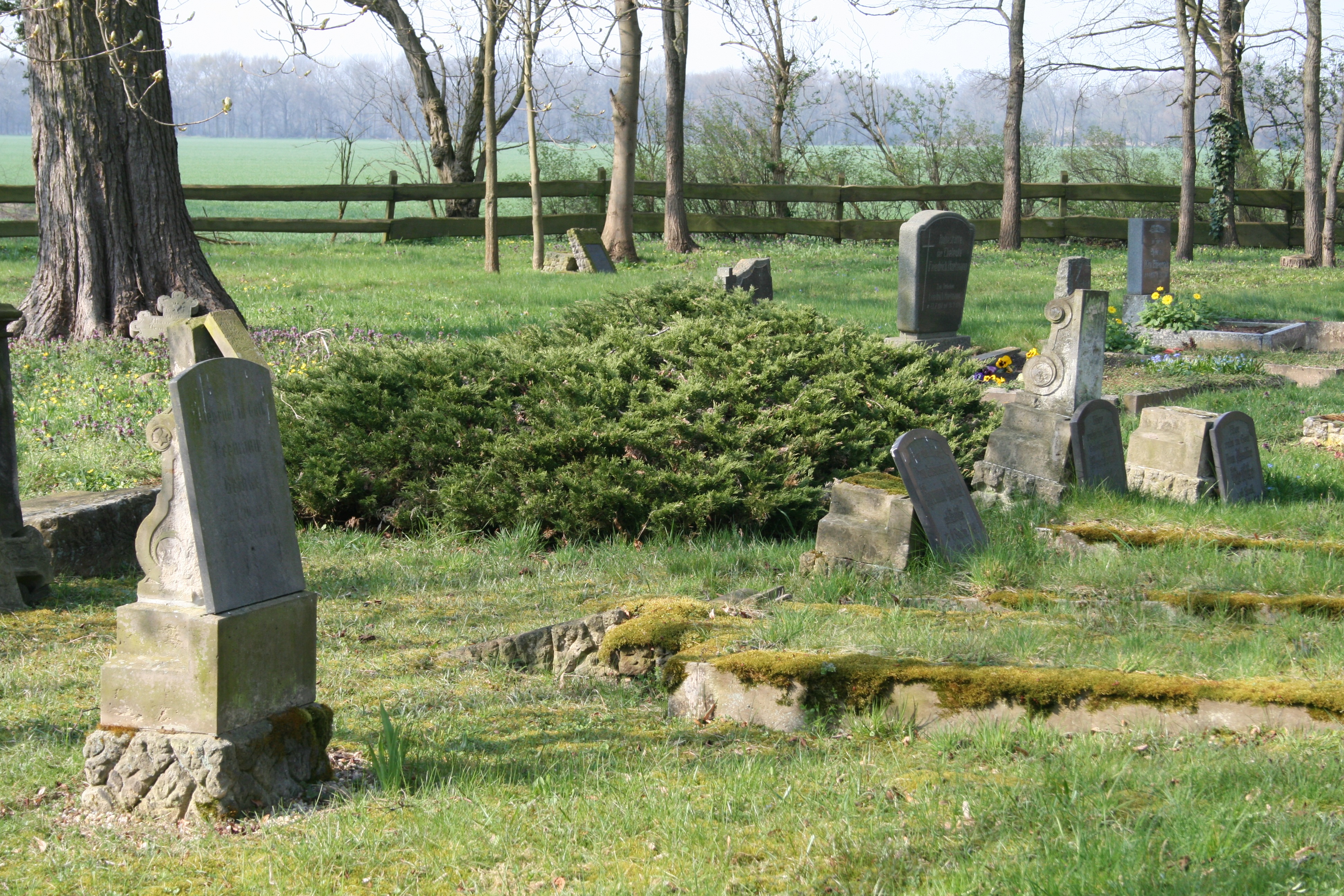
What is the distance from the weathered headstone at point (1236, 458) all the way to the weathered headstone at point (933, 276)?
469 centimetres

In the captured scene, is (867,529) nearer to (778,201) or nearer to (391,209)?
(391,209)

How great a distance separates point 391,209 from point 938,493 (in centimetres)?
2304

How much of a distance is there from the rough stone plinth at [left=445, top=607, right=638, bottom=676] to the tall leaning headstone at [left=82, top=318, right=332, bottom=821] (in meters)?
1.44

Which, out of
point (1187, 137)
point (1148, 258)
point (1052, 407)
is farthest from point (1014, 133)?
point (1052, 407)

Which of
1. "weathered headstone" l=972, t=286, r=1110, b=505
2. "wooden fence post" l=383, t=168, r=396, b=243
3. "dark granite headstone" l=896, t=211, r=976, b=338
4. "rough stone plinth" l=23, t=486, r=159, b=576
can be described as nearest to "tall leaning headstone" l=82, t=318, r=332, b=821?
"rough stone plinth" l=23, t=486, r=159, b=576

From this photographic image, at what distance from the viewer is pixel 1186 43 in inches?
1011

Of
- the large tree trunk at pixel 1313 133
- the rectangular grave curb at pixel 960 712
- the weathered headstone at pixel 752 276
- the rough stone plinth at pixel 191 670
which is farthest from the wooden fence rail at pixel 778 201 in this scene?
the rough stone plinth at pixel 191 670

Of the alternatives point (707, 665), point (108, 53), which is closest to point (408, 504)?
point (108, 53)

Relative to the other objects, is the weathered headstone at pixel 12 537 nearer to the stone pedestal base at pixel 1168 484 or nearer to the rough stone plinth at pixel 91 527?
the rough stone plinth at pixel 91 527

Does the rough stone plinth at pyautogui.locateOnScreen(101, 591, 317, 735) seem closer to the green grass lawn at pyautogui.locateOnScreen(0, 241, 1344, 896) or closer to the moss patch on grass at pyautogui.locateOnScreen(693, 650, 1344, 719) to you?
the green grass lawn at pyautogui.locateOnScreen(0, 241, 1344, 896)

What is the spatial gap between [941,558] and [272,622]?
3858mm

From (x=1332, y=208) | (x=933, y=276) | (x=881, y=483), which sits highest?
(x=1332, y=208)

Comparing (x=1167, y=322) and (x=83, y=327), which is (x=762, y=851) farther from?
(x=1167, y=322)

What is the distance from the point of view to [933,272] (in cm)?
1288
